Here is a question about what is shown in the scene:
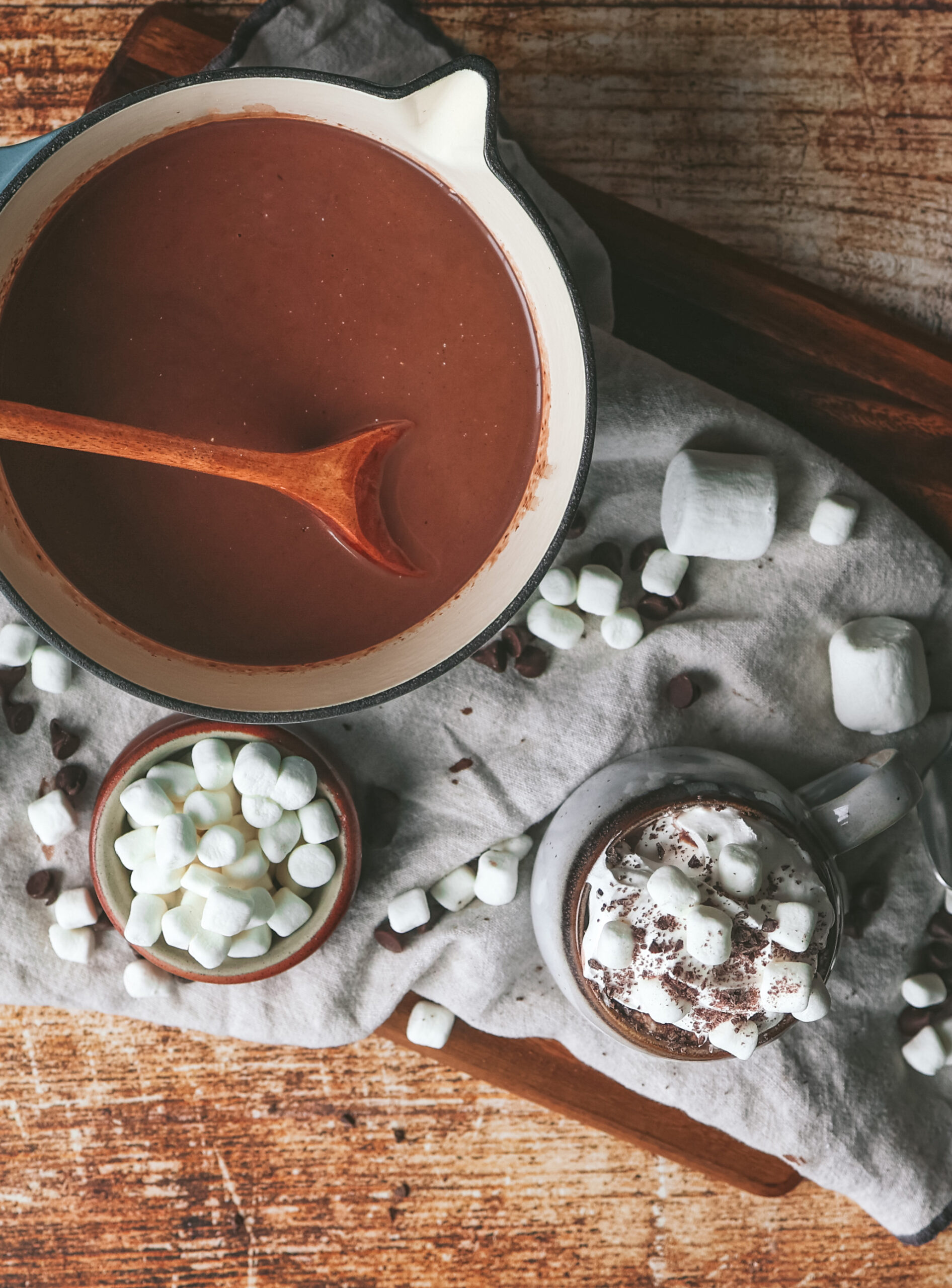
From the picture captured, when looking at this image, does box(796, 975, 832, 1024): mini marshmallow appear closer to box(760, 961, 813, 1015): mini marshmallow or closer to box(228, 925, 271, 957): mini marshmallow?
box(760, 961, 813, 1015): mini marshmallow

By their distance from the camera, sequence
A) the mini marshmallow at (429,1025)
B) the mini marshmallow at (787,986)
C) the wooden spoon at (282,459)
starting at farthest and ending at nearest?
the mini marshmallow at (429,1025) → the mini marshmallow at (787,986) → the wooden spoon at (282,459)

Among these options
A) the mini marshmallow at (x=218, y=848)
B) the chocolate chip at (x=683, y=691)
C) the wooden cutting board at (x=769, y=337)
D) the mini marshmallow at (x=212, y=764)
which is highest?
the wooden cutting board at (x=769, y=337)

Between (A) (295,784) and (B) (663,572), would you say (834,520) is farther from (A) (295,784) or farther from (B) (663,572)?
(A) (295,784)

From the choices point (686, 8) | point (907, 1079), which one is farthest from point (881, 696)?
point (686, 8)

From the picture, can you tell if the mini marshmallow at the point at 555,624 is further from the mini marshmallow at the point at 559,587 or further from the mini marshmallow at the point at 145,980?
the mini marshmallow at the point at 145,980

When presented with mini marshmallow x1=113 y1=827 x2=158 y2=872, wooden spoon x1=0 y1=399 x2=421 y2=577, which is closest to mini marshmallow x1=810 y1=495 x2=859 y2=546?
wooden spoon x1=0 y1=399 x2=421 y2=577

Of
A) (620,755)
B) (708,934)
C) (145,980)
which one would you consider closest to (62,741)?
(145,980)

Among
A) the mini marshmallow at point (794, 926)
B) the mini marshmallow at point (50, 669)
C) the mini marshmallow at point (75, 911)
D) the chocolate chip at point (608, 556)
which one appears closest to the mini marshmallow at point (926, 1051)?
the mini marshmallow at point (794, 926)
